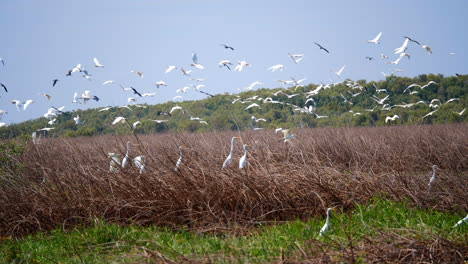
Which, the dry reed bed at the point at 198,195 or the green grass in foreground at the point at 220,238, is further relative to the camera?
the dry reed bed at the point at 198,195

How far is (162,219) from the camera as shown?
6.31 meters

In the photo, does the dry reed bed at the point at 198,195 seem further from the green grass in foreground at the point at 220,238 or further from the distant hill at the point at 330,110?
the distant hill at the point at 330,110

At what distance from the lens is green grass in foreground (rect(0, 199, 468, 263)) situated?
438 cm

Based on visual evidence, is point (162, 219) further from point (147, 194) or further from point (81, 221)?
point (81, 221)

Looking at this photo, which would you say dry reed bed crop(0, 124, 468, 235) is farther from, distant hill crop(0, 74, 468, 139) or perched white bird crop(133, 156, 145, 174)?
distant hill crop(0, 74, 468, 139)

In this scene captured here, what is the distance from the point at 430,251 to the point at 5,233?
5.45 metres

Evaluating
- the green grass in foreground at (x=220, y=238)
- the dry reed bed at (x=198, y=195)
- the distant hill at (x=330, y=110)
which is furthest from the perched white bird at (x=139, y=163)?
the distant hill at (x=330, y=110)

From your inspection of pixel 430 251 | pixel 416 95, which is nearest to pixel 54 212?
pixel 430 251

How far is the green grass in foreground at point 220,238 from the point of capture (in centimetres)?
438

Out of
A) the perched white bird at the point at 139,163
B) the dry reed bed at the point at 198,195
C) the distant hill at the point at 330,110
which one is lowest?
the distant hill at the point at 330,110

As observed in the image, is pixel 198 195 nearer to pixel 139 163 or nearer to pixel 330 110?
pixel 139 163

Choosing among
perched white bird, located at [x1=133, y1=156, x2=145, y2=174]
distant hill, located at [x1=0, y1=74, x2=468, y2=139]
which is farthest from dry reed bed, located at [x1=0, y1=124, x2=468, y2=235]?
distant hill, located at [x1=0, y1=74, x2=468, y2=139]

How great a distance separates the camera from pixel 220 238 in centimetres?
550

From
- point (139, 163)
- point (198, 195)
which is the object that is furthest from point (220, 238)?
point (139, 163)
